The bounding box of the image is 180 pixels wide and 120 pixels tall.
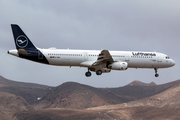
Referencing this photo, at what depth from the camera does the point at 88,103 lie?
5379 inches

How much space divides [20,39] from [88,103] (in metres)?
91.6

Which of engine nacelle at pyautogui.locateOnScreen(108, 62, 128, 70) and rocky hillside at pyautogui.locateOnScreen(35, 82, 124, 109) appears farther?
rocky hillside at pyautogui.locateOnScreen(35, 82, 124, 109)

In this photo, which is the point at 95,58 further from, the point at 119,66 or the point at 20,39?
the point at 20,39

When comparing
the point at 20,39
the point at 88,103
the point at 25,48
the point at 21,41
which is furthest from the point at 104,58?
the point at 88,103

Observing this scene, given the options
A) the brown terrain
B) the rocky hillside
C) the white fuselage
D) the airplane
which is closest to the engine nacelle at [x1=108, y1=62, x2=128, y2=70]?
the airplane

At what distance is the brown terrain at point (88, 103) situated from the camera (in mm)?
107312

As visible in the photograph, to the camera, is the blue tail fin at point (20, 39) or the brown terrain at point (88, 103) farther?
the brown terrain at point (88, 103)

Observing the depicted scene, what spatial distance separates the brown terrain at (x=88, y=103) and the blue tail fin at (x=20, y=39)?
61.3 m

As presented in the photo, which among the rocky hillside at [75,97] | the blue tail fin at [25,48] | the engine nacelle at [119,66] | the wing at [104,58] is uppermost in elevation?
the blue tail fin at [25,48]

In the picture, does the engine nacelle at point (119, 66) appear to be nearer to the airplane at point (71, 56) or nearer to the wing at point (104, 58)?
the airplane at point (71, 56)

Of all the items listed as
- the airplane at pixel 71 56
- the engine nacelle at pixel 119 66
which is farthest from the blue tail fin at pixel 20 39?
the engine nacelle at pixel 119 66

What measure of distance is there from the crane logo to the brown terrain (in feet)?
202

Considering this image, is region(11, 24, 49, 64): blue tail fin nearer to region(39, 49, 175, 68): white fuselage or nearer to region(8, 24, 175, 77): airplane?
region(8, 24, 175, 77): airplane

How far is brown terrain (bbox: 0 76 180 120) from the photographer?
4225 inches
